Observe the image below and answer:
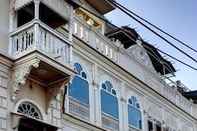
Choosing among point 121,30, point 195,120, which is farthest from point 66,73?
point 195,120

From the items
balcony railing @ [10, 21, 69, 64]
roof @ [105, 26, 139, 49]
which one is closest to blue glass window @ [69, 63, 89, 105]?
balcony railing @ [10, 21, 69, 64]

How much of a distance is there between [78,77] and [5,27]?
3928mm

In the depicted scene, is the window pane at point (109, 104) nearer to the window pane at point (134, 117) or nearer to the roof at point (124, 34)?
the window pane at point (134, 117)

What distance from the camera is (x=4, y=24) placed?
1490 centimetres

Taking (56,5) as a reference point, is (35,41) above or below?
below

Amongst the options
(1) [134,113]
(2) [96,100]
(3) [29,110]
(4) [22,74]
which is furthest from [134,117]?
(4) [22,74]

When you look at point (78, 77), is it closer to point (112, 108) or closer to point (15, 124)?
point (112, 108)

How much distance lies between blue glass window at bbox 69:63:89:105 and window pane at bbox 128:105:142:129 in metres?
3.22

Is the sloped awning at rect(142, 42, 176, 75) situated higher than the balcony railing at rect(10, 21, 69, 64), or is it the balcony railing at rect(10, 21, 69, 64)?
the sloped awning at rect(142, 42, 176, 75)

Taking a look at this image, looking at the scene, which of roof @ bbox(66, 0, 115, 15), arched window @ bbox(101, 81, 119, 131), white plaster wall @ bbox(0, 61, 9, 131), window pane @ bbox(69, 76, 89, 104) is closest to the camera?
white plaster wall @ bbox(0, 61, 9, 131)

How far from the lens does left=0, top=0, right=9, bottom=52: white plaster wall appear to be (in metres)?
14.6

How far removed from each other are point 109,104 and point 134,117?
2.03 metres

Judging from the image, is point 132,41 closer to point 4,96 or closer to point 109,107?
point 109,107

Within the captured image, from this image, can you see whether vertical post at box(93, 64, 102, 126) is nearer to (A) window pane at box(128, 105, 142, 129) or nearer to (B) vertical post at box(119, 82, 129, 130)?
(B) vertical post at box(119, 82, 129, 130)
